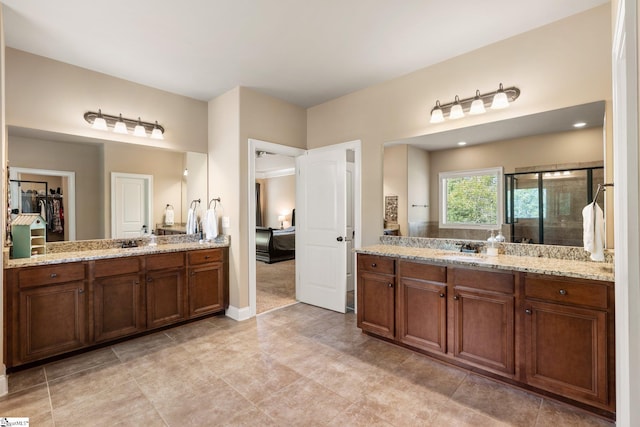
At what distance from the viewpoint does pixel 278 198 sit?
1005 cm

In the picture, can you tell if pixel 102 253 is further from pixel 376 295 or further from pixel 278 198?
pixel 278 198

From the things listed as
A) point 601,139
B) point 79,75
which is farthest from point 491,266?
point 79,75

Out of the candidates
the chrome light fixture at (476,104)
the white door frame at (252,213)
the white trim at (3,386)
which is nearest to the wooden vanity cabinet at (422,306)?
the chrome light fixture at (476,104)

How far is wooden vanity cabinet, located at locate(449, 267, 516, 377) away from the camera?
2.17 m

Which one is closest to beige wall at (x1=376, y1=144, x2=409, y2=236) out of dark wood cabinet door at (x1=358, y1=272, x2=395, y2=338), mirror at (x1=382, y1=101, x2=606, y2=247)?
mirror at (x1=382, y1=101, x2=606, y2=247)

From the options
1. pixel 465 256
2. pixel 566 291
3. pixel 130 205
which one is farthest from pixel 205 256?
pixel 566 291

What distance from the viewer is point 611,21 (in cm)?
213

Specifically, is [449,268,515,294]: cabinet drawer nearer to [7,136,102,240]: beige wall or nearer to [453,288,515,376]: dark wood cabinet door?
[453,288,515,376]: dark wood cabinet door

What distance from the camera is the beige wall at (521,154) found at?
233cm

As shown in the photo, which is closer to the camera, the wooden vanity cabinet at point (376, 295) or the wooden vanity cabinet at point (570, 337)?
the wooden vanity cabinet at point (570, 337)

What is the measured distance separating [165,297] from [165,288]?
0.09 meters

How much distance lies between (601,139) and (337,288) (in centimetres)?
286

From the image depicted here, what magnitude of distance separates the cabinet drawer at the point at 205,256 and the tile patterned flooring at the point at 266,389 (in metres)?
0.85

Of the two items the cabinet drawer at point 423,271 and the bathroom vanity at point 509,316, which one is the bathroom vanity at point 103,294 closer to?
the bathroom vanity at point 509,316
